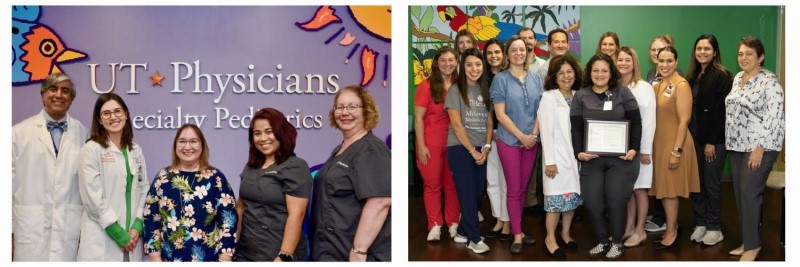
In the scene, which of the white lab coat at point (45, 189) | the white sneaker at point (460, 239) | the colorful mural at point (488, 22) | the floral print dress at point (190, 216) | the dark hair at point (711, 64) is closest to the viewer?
the floral print dress at point (190, 216)

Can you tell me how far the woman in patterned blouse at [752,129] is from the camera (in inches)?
175

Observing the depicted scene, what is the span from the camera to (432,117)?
491cm

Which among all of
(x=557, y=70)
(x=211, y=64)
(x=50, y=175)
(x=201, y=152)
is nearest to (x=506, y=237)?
(x=557, y=70)

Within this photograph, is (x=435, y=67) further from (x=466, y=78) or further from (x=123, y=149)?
(x=123, y=149)

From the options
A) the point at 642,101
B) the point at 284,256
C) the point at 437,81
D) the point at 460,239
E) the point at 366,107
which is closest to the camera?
the point at 284,256

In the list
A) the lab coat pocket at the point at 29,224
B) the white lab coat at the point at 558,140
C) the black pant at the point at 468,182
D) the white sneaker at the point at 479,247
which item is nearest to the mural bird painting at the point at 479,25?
the white lab coat at the point at 558,140

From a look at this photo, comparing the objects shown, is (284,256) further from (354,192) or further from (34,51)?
(34,51)

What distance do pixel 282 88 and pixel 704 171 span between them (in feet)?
8.64

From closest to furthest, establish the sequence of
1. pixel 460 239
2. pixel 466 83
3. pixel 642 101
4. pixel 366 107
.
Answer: pixel 366 107
pixel 642 101
pixel 466 83
pixel 460 239

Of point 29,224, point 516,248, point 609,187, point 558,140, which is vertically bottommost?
point 516,248

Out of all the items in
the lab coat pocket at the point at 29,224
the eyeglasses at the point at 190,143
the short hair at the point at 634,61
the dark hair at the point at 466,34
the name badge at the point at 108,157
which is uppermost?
the dark hair at the point at 466,34

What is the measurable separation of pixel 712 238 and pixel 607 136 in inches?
40.3

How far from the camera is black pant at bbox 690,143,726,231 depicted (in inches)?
189

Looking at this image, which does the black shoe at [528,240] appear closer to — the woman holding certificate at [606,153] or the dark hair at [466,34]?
the woman holding certificate at [606,153]
